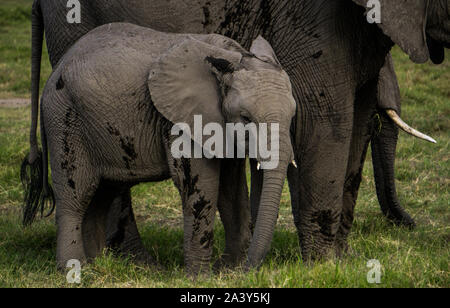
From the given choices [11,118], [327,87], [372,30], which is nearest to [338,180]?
[327,87]

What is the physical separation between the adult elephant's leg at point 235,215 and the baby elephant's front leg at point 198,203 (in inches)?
16.6

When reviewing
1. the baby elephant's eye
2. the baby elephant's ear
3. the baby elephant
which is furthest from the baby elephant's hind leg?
the baby elephant's ear

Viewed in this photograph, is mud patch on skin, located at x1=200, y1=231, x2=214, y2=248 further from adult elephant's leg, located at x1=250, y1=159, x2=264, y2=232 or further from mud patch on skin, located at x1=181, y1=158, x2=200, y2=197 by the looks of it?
adult elephant's leg, located at x1=250, y1=159, x2=264, y2=232

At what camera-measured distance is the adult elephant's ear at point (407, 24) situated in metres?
4.17

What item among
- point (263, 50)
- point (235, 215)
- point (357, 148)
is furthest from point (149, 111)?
point (357, 148)

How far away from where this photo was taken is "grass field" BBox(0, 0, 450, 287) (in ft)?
12.3

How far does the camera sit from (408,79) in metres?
10.5

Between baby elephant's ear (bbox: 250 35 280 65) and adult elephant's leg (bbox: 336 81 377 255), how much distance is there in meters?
0.85

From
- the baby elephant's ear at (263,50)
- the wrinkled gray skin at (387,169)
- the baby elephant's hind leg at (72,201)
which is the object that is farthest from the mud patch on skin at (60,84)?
the wrinkled gray skin at (387,169)

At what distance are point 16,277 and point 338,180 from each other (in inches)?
74.7

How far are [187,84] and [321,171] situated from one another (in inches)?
36.9

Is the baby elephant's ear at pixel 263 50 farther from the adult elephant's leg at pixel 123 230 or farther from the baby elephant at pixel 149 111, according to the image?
the adult elephant's leg at pixel 123 230

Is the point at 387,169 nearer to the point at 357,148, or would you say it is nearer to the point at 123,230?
the point at 357,148
